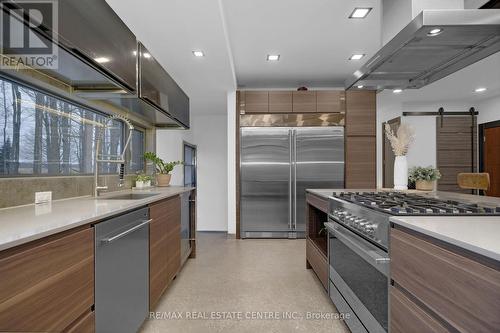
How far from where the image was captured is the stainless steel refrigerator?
4.52m

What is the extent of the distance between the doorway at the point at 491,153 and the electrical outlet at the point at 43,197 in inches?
305

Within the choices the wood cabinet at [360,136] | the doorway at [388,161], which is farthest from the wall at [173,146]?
the doorway at [388,161]

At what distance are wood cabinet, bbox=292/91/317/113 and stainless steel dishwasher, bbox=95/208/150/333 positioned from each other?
3.34 metres

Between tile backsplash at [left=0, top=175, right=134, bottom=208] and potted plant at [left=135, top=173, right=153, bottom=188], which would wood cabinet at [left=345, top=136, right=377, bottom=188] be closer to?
potted plant at [left=135, top=173, right=153, bottom=188]

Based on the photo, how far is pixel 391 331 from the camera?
119 centimetres

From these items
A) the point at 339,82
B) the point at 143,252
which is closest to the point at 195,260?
the point at 143,252

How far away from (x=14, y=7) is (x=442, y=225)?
1.71 meters

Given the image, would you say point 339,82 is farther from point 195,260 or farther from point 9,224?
point 9,224

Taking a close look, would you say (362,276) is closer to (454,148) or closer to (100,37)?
(100,37)

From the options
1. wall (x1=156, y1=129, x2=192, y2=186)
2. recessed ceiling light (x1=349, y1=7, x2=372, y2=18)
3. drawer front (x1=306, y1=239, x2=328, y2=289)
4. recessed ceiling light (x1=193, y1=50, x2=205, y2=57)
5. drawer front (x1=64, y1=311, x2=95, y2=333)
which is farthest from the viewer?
wall (x1=156, y1=129, x2=192, y2=186)

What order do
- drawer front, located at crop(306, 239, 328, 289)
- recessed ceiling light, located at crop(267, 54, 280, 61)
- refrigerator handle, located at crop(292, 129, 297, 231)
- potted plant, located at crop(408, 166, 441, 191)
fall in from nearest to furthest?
drawer front, located at crop(306, 239, 328, 289)
potted plant, located at crop(408, 166, 441, 191)
recessed ceiling light, located at crop(267, 54, 280, 61)
refrigerator handle, located at crop(292, 129, 297, 231)

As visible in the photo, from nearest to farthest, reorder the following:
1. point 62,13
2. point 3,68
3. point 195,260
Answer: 1. point 62,13
2. point 3,68
3. point 195,260

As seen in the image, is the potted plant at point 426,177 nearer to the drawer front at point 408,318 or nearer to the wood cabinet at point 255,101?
the drawer front at point 408,318
